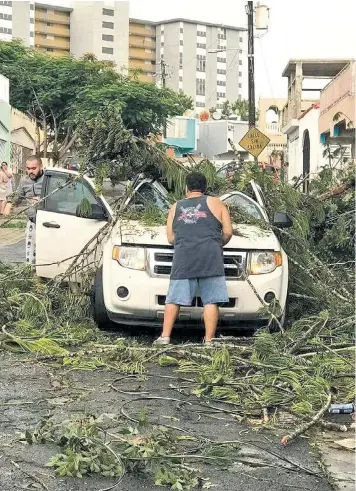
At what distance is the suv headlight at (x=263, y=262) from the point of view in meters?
6.69

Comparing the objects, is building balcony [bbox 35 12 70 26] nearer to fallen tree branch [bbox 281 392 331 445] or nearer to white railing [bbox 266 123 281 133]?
white railing [bbox 266 123 281 133]

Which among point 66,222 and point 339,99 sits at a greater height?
point 339,99

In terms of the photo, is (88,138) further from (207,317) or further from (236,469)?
(236,469)

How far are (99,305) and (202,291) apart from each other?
1.04 meters

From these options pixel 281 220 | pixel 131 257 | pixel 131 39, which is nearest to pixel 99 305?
pixel 131 257

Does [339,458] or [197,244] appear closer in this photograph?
[339,458]

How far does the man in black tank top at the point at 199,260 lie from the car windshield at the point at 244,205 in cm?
105

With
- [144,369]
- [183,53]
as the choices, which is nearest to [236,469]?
[144,369]

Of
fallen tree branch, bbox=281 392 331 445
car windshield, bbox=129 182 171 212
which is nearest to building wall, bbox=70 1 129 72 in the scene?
car windshield, bbox=129 182 171 212

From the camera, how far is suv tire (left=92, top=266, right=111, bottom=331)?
672 cm

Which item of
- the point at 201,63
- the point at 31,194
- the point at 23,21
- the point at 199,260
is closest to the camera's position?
the point at 199,260

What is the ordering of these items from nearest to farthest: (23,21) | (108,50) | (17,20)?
(17,20) < (23,21) < (108,50)

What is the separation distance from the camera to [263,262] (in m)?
6.73

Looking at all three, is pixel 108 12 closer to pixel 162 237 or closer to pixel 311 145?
pixel 311 145
